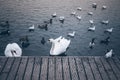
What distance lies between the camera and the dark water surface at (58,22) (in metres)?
18.4

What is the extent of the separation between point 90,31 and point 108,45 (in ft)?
10.7

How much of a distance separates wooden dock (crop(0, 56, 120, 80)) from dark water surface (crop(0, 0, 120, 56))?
240 inches

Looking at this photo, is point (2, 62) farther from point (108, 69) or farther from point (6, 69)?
point (108, 69)

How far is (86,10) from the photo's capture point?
28.6 metres

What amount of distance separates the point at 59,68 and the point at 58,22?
44.9 feet

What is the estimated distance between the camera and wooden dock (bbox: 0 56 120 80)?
9.75m

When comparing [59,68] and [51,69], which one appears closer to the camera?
[51,69]

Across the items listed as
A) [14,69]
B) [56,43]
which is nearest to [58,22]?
[56,43]

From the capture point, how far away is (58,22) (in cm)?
2375

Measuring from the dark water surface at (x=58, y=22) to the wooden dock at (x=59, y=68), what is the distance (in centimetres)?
610

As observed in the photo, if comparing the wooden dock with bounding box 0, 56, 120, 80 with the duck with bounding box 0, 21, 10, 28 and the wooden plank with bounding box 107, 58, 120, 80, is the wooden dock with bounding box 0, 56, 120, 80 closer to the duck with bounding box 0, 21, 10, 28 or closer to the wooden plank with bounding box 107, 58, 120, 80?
the wooden plank with bounding box 107, 58, 120, 80

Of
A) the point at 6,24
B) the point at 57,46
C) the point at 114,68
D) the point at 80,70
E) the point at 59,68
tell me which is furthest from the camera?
the point at 6,24

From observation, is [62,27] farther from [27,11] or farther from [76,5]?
[76,5]

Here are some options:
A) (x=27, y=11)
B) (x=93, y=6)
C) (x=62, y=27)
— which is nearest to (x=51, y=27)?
(x=62, y=27)
